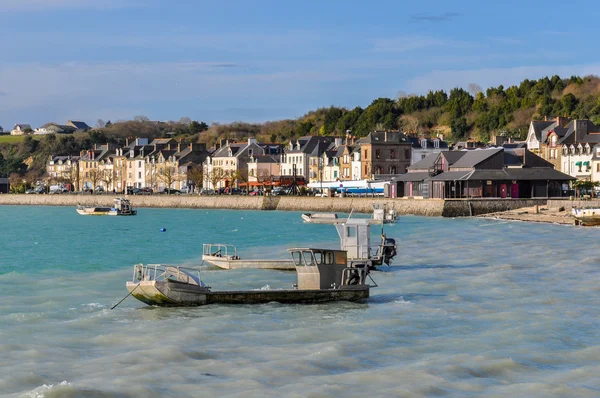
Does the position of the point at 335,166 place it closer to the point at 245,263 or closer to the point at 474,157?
the point at 474,157

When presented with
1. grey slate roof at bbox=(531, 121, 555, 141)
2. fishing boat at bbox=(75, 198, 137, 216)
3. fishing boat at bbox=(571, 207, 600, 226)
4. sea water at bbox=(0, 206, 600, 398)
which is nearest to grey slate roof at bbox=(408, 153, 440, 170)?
grey slate roof at bbox=(531, 121, 555, 141)

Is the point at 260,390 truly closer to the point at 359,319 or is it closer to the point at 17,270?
the point at 359,319

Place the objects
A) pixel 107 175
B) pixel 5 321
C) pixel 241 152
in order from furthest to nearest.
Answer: pixel 107 175
pixel 241 152
pixel 5 321

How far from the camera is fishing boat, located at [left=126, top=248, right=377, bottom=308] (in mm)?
27641

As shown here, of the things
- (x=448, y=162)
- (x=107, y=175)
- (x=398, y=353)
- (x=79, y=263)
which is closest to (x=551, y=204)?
(x=448, y=162)

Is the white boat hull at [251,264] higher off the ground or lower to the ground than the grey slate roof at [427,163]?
lower

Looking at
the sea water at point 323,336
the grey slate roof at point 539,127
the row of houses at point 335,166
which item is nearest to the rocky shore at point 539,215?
the row of houses at point 335,166

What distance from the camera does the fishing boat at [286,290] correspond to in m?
27.6

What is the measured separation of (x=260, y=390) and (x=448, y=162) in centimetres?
7444

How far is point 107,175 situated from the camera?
160 m

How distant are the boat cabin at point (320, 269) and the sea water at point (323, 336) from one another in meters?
1.15

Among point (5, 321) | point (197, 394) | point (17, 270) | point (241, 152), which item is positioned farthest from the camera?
point (241, 152)

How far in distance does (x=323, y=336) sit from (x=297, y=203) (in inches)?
3222

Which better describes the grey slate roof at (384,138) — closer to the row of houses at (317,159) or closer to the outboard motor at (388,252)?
the row of houses at (317,159)
